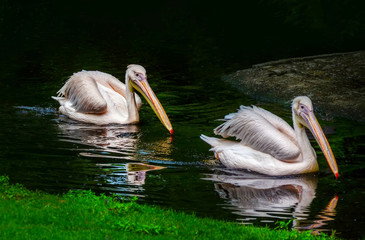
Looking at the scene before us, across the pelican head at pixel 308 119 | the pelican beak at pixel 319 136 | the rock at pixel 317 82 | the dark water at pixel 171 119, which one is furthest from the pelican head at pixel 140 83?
the rock at pixel 317 82

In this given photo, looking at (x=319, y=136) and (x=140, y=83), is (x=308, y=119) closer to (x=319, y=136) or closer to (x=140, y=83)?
(x=319, y=136)

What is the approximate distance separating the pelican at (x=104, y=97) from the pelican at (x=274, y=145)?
5.77 ft

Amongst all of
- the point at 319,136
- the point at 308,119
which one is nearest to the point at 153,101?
the point at 308,119

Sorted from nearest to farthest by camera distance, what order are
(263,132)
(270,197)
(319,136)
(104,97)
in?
1. (270,197)
2. (319,136)
3. (263,132)
4. (104,97)

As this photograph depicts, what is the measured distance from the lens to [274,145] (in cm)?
834

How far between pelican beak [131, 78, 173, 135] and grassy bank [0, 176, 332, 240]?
141 inches

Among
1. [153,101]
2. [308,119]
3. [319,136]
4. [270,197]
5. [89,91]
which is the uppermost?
[89,91]

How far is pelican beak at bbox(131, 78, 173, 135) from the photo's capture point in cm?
994

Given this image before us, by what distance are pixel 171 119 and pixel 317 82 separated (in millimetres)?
3863

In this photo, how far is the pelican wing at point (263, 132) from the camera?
834 centimetres

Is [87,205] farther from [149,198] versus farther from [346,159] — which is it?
[346,159]

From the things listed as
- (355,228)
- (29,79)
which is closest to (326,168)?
(355,228)

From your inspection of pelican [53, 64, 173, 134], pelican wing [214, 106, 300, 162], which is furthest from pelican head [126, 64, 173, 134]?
pelican wing [214, 106, 300, 162]

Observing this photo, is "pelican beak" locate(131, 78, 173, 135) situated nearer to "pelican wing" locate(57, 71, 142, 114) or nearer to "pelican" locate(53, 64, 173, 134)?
"pelican" locate(53, 64, 173, 134)
